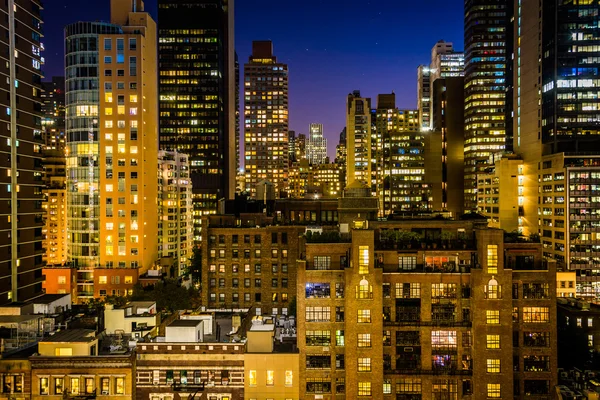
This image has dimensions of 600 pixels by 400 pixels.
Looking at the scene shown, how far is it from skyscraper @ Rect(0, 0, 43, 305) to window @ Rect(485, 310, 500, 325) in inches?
3499

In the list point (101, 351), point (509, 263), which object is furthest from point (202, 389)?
point (509, 263)

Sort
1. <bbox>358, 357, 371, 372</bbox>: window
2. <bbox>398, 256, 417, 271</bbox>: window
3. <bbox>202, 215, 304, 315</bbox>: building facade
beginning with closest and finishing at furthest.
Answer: <bbox>358, 357, 371, 372</bbox>: window, <bbox>398, 256, 417, 271</bbox>: window, <bbox>202, 215, 304, 315</bbox>: building facade

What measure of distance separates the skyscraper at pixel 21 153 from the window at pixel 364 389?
75614 mm

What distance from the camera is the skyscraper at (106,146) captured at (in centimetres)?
13700

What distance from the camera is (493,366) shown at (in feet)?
186

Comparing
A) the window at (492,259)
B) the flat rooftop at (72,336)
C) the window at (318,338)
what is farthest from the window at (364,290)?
the flat rooftop at (72,336)

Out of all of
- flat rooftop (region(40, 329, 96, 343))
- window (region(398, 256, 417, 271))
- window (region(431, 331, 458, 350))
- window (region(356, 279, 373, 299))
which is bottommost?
window (region(431, 331, 458, 350))

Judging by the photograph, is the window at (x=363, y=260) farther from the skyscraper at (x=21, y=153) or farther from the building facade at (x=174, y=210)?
the building facade at (x=174, y=210)

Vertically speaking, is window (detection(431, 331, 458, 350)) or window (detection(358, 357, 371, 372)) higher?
window (detection(431, 331, 458, 350))

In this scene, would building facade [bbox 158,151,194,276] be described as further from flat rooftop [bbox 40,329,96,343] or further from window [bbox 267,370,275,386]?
window [bbox 267,370,275,386]

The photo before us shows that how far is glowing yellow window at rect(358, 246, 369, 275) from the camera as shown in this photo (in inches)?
2287

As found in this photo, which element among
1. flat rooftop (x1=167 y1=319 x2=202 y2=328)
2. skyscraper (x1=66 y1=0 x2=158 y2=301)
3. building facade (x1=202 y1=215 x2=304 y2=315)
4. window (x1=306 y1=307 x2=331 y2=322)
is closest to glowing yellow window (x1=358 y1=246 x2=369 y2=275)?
window (x1=306 y1=307 x2=331 y2=322)

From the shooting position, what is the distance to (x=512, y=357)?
5712cm

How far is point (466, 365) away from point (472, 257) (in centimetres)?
1259
